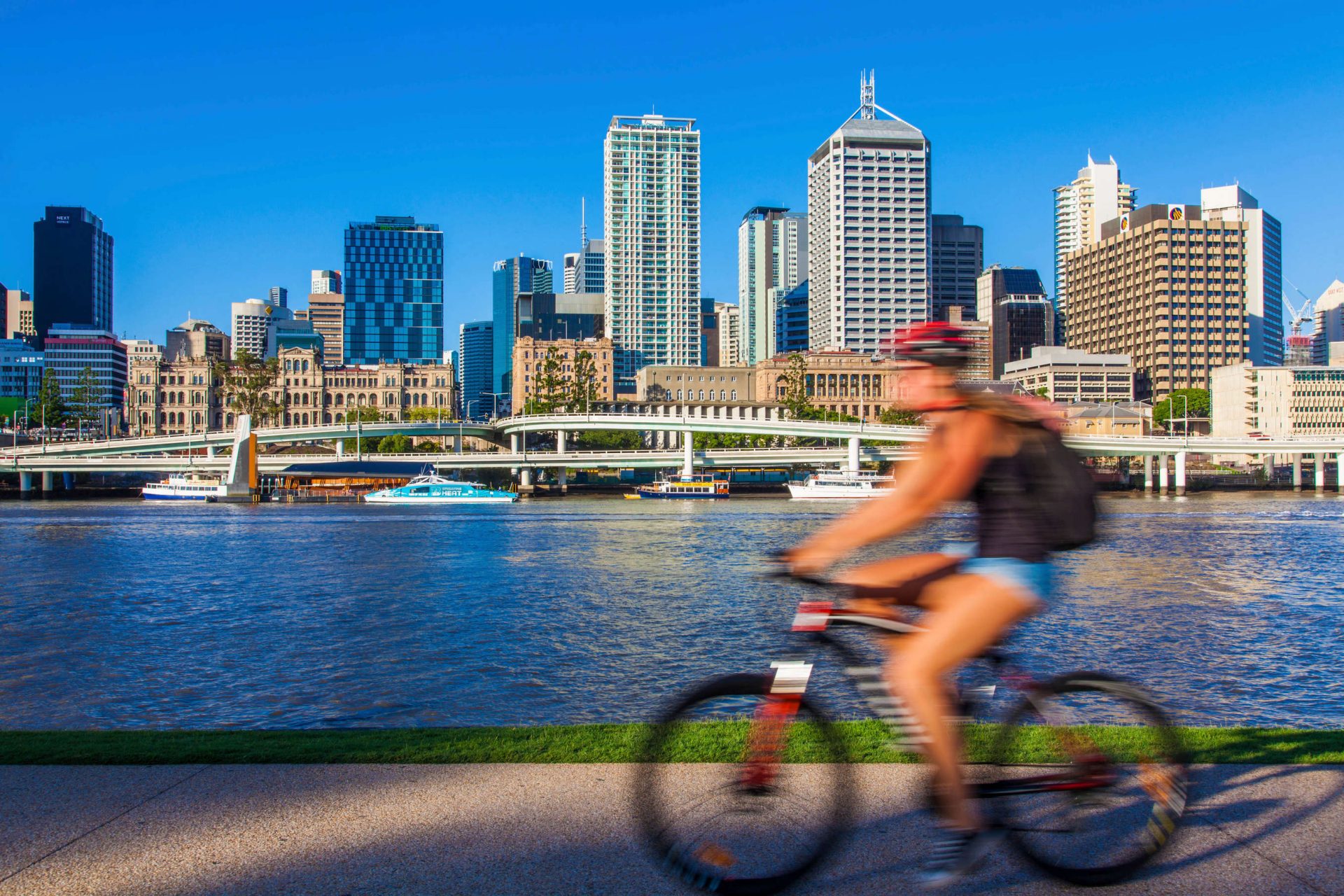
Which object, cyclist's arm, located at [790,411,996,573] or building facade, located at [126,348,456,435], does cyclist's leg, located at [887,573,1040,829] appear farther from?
building facade, located at [126,348,456,435]

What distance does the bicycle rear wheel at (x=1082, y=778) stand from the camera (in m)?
4.64

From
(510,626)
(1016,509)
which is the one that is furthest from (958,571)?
(510,626)

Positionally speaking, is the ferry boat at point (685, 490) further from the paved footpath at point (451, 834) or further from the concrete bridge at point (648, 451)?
the paved footpath at point (451, 834)

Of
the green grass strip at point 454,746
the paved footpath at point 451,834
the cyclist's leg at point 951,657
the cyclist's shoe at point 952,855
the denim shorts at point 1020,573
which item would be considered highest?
the denim shorts at point 1020,573

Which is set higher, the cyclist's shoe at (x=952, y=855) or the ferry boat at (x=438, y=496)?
the cyclist's shoe at (x=952, y=855)

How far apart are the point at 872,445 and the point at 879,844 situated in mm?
121710

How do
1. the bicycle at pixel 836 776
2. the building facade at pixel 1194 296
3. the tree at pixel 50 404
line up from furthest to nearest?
the building facade at pixel 1194 296 < the tree at pixel 50 404 < the bicycle at pixel 836 776

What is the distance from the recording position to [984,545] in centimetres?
454

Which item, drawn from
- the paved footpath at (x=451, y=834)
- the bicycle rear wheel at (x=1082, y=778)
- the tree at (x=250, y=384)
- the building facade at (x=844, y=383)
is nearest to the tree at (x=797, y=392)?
the building facade at (x=844, y=383)

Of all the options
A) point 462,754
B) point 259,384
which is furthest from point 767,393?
point 462,754

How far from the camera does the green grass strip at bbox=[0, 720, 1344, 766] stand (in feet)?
21.9

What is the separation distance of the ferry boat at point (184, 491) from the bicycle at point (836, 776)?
10018cm

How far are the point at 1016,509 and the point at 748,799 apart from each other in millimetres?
1812

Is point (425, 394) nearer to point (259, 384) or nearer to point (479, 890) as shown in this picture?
point (259, 384)
